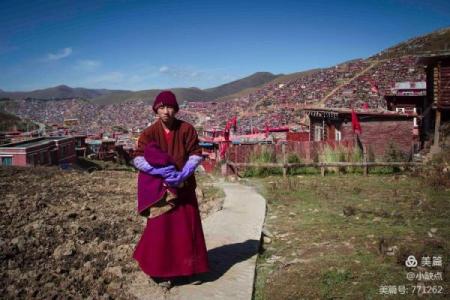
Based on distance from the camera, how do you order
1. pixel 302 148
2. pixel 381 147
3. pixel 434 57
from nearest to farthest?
pixel 302 148, pixel 381 147, pixel 434 57

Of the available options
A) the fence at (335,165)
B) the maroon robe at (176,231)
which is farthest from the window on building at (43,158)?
the maroon robe at (176,231)

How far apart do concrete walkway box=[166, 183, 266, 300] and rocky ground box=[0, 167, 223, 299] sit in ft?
1.24

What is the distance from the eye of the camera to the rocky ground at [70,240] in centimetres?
344

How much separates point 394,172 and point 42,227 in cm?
982

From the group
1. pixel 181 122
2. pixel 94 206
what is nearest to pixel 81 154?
pixel 94 206

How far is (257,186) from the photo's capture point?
9844mm

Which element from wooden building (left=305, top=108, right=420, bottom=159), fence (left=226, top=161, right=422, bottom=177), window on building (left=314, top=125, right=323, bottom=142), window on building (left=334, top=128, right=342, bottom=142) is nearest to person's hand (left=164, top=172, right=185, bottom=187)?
fence (left=226, top=161, right=422, bottom=177)

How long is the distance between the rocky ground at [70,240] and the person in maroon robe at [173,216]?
297 millimetres

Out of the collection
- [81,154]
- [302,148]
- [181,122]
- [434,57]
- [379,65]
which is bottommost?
[81,154]

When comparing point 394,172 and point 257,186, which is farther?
point 394,172

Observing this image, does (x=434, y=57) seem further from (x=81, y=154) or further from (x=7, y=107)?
(x=7, y=107)

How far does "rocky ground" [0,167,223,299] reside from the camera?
3.44m

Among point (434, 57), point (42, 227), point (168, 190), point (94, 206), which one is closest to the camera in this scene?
point (168, 190)

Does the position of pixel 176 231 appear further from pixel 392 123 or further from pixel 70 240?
pixel 392 123
